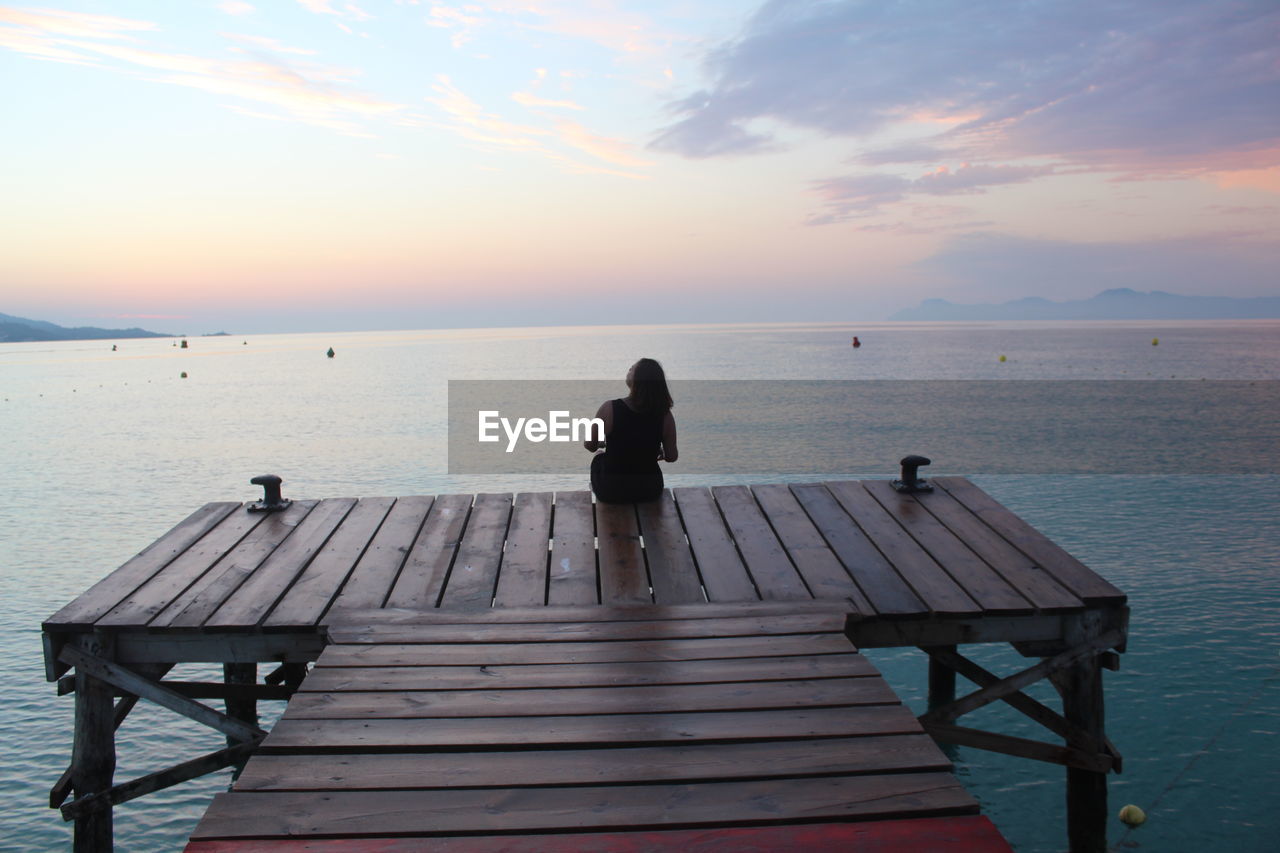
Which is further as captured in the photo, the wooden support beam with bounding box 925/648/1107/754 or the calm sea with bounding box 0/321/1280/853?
the calm sea with bounding box 0/321/1280/853

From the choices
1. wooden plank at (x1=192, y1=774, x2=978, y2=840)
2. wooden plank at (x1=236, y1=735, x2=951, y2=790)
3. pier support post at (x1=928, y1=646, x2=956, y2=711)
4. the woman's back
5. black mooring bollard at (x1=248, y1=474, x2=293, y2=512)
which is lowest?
pier support post at (x1=928, y1=646, x2=956, y2=711)

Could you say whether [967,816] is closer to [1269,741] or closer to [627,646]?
[627,646]

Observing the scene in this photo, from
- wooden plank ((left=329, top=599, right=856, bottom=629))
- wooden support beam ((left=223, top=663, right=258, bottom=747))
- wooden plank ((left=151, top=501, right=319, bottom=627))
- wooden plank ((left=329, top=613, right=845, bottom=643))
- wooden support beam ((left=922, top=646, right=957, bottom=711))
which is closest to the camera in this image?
wooden plank ((left=329, top=613, right=845, bottom=643))

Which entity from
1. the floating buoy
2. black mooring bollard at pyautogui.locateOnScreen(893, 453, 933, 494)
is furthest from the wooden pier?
the floating buoy

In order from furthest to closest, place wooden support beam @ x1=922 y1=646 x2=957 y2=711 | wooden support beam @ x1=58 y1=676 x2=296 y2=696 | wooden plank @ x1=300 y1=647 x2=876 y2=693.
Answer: wooden support beam @ x1=922 y1=646 x2=957 y2=711 < wooden support beam @ x1=58 y1=676 x2=296 y2=696 < wooden plank @ x1=300 y1=647 x2=876 y2=693

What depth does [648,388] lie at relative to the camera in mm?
7625

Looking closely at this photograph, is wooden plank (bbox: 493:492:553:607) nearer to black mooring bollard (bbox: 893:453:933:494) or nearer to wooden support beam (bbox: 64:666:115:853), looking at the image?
wooden support beam (bbox: 64:666:115:853)

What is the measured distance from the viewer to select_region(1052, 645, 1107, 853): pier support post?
19.1ft

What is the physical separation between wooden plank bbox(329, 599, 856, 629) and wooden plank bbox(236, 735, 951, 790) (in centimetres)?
180

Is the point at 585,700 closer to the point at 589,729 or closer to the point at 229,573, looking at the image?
the point at 589,729

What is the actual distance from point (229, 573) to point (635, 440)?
3479 millimetres

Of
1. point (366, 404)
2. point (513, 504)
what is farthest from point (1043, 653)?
point (366, 404)

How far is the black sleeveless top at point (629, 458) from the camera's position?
7812mm

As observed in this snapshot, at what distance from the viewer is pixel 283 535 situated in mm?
7309
